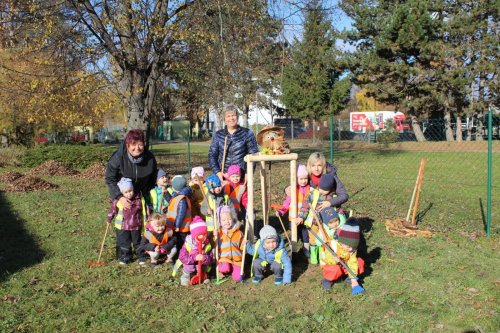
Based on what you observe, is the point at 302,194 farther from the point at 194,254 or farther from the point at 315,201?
the point at 194,254

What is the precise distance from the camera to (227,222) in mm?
4996

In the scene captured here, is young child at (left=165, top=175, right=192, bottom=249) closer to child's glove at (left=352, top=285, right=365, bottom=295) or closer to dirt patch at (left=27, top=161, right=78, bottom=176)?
child's glove at (left=352, top=285, right=365, bottom=295)

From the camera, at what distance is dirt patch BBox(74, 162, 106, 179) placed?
49.0 feet

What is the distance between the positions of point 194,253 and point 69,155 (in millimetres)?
13492

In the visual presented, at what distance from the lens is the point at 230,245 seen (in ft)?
16.6

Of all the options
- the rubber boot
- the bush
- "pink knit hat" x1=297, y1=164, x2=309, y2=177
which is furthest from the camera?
the bush

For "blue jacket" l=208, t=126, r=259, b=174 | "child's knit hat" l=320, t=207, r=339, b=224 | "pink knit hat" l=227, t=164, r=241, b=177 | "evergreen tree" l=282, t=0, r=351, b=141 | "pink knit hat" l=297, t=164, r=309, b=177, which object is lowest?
"child's knit hat" l=320, t=207, r=339, b=224

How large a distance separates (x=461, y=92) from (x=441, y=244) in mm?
22909

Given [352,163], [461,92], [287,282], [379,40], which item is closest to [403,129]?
[461,92]

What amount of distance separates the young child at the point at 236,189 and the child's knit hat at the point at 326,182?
3.00 feet

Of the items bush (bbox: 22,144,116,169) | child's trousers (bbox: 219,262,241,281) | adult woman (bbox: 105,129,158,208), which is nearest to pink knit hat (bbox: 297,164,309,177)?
child's trousers (bbox: 219,262,241,281)

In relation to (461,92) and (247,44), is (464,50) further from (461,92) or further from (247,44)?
(247,44)

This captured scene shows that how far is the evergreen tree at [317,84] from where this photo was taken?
32531mm

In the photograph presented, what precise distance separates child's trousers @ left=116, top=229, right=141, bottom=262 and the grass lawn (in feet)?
0.58
